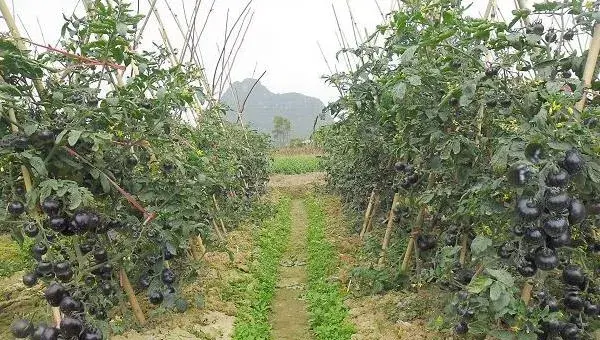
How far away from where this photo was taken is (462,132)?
3.57m

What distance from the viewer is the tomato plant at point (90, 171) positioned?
2617 mm

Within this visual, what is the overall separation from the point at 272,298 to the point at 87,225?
3451mm

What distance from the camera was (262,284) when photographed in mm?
6043

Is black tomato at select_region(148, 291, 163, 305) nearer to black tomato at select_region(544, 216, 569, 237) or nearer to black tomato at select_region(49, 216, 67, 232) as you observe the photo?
black tomato at select_region(49, 216, 67, 232)

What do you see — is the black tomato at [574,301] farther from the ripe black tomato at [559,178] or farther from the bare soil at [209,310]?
the bare soil at [209,310]

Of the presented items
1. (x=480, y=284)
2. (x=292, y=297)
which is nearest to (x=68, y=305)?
(x=480, y=284)

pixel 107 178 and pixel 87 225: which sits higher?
pixel 107 178

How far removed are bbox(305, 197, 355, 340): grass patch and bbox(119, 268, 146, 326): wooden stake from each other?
5.45ft

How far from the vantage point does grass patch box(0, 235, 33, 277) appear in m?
6.21

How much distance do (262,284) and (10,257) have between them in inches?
156

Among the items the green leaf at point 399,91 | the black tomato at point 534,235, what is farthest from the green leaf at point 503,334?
the green leaf at point 399,91

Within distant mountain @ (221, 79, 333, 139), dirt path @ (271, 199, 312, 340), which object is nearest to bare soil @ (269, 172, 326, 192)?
dirt path @ (271, 199, 312, 340)

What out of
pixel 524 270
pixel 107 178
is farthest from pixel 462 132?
pixel 107 178

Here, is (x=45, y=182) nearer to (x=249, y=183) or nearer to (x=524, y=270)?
(x=524, y=270)
